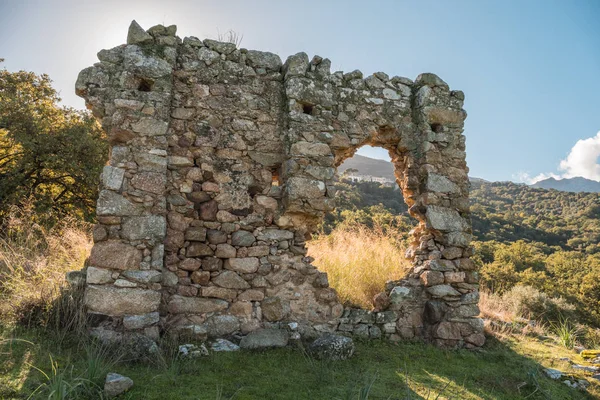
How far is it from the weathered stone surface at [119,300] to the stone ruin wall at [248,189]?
1 centimetres

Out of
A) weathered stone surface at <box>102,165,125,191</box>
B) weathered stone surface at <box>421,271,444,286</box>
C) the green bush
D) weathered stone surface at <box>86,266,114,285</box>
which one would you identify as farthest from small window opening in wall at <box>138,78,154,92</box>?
the green bush

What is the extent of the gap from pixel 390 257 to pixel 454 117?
2522 millimetres

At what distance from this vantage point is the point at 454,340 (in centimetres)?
500

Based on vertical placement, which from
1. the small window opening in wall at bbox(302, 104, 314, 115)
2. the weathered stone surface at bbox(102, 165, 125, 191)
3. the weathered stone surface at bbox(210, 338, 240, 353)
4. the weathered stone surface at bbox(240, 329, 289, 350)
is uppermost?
the small window opening in wall at bbox(302, 104, 314, 115)

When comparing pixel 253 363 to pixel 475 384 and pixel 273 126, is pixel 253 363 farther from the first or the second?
pixel 273 126

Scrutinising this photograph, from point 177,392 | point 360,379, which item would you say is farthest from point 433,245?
point 177,392

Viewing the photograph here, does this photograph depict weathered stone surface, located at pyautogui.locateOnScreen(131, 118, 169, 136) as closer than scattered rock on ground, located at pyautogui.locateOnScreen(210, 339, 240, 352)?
No

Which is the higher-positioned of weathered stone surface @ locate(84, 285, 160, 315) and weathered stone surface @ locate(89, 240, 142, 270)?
weathered stone surface @ locate(89, 240, 142, 270)

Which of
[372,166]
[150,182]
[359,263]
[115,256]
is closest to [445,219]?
[359,263]

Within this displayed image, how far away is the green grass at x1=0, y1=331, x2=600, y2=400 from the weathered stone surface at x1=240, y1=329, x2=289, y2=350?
0.11 meters

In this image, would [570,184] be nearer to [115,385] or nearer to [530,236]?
[530,236]

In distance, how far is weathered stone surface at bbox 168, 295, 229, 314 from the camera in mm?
4348

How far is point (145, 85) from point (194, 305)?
105 inches

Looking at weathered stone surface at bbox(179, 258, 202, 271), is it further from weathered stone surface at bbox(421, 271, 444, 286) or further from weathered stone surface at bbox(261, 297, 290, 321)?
weathered stone surface at bbox(421, 271, 444, 286)
